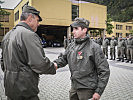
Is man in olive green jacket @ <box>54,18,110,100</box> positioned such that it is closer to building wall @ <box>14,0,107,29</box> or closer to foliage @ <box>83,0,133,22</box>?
building wall @ <box>14,0,107,29</box>

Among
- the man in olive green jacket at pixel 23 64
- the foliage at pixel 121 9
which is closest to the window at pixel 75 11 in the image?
the foliage at pixel 121 9

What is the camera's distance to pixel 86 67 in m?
2.43

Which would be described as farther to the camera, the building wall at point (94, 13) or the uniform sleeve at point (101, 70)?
the building wall at point (94, 13)

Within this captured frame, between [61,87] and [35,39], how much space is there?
149 inches

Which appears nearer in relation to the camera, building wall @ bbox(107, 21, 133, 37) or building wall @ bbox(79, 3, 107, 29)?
building wall @ bbox(79, 3, 107, 29)

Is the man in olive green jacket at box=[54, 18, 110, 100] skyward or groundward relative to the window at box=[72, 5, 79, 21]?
groundward

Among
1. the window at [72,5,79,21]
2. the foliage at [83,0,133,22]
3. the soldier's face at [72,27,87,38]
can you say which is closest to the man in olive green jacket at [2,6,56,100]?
the soldier's face at [72,27,87,38]

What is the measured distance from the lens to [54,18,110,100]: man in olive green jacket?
2.38 meters

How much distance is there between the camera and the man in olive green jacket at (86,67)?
238 centimetres

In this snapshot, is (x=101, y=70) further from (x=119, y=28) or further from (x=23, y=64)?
(x=119, y=28)

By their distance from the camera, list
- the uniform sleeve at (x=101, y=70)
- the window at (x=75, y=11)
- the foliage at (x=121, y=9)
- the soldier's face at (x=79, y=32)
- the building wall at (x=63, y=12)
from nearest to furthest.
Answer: the uniform sleeve at (x=101, y=70) → the soldier's face at (x=79, y=32) → the building wall at (x=63, y=12) → the window at (x=75, y=11) → the foliage at (x=121, y=9)

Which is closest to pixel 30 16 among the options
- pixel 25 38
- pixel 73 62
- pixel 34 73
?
pixel 25 38

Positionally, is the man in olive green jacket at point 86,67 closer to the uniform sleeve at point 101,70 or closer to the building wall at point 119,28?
the uniform sleeve at point 101,70

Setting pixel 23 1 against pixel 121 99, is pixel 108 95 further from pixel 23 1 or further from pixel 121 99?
pixel 23 1
